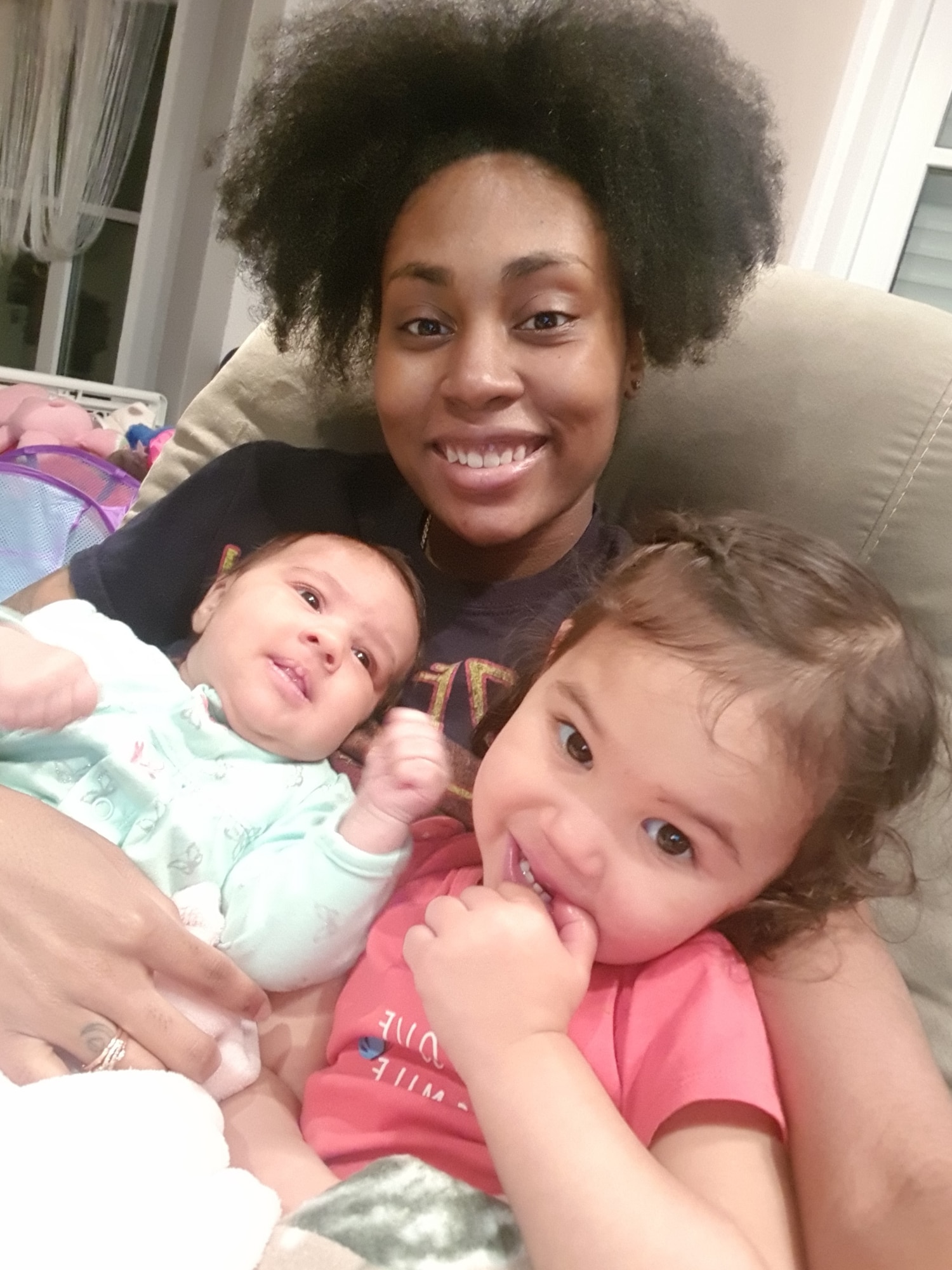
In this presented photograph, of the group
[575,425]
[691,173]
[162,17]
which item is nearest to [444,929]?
[575,425]

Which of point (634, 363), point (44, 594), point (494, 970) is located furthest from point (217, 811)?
point (634, 363)

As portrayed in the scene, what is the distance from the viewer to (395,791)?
2.83ft

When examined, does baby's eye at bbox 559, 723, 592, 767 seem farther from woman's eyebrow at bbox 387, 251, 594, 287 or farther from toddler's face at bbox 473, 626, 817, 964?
woman's eyebrow at bbox 387, 251, 594, 287

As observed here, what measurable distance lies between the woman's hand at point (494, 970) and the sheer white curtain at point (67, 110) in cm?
329

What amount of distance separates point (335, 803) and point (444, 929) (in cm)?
24

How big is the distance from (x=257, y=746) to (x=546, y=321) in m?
0.52

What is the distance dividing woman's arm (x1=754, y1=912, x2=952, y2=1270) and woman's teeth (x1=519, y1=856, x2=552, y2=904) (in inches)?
7.7

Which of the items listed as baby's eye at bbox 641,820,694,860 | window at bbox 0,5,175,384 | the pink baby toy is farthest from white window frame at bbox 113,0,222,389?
baby's eye at bbox 641,820,694,860

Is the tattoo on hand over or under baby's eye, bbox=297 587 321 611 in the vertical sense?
under

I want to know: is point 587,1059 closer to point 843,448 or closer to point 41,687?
point 41,687

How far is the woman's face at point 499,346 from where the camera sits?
1.01m

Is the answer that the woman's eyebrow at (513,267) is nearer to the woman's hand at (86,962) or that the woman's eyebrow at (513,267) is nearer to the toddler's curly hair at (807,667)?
the toddler's curly hair at (807,667)

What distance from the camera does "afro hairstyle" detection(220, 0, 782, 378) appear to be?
1060 mm

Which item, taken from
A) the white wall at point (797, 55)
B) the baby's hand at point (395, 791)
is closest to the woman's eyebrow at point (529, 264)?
the baby's hand at point (395, 791)
